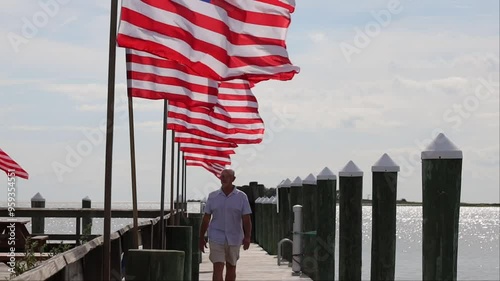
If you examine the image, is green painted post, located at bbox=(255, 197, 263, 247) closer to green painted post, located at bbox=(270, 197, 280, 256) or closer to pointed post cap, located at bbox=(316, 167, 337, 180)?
green painted post, located at bbox=(270, 197, 280, 256)

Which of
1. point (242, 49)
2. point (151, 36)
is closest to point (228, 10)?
point (242, 49)

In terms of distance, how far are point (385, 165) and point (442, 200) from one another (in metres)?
2.82

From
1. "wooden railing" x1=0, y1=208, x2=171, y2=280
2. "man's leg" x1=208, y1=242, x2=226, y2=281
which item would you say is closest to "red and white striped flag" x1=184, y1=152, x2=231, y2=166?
"wooden railing" x1=0, y1=208, x2=171, y2=280

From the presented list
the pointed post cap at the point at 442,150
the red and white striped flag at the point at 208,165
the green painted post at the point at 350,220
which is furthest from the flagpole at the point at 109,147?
the red and white striped flag at the point at 208,165

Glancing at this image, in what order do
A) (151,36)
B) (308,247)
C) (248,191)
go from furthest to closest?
(248,191) → (308,247) → (151,36)

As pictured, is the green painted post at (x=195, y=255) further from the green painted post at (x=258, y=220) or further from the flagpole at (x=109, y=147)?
the green painted post at (x=258, y=220)

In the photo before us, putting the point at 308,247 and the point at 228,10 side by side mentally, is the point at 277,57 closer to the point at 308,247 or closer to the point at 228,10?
the point at 228,10

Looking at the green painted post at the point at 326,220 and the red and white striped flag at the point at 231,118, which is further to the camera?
the red and white striped flag at the point at 231,118

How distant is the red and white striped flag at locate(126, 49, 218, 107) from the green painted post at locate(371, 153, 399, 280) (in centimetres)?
234

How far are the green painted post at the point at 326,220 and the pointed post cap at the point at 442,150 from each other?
6095mm

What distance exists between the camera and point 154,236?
1348 centimetres

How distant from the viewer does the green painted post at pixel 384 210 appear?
12.4m

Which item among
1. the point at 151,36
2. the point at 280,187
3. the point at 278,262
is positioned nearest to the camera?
the point at 151,36

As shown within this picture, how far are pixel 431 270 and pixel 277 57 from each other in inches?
97.0
